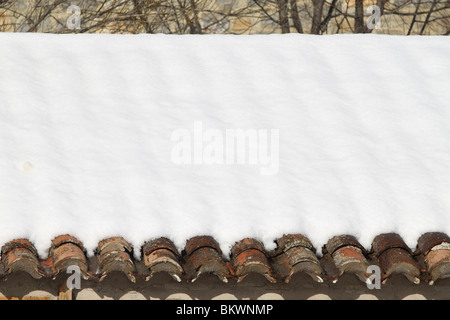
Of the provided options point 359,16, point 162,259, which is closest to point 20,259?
point 162,259

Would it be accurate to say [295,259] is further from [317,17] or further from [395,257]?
[317,17]

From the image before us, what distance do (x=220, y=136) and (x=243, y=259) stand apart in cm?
120

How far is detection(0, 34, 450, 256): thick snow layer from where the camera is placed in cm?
456

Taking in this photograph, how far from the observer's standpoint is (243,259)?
425 cm

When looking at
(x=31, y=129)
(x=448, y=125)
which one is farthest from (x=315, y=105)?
(x=31, y=129)

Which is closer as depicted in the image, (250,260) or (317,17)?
(250,260)

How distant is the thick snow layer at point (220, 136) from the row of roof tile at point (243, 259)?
108mm

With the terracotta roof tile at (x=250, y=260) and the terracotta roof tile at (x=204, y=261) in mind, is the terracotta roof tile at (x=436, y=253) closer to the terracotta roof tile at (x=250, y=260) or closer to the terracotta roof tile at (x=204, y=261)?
the terracotta roof tile at (x=250, y=260)

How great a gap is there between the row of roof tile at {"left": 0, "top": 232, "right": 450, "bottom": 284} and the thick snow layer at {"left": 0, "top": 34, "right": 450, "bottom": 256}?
108 millimetres

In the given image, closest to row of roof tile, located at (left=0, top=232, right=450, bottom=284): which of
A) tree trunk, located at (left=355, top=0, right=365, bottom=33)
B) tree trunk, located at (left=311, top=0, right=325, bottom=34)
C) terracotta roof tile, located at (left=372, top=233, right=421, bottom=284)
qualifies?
terracotta roof tile, located at (left=372, top=233, right=421, bottom=284)

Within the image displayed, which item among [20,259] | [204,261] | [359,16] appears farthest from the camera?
[359,16]

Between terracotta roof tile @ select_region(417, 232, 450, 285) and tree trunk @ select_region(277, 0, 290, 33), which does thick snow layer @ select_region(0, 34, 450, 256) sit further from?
tree trunk @ select_region(277, 0, 290, 33)

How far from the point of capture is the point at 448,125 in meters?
5.43

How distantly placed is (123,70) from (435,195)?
2450 millimetres
